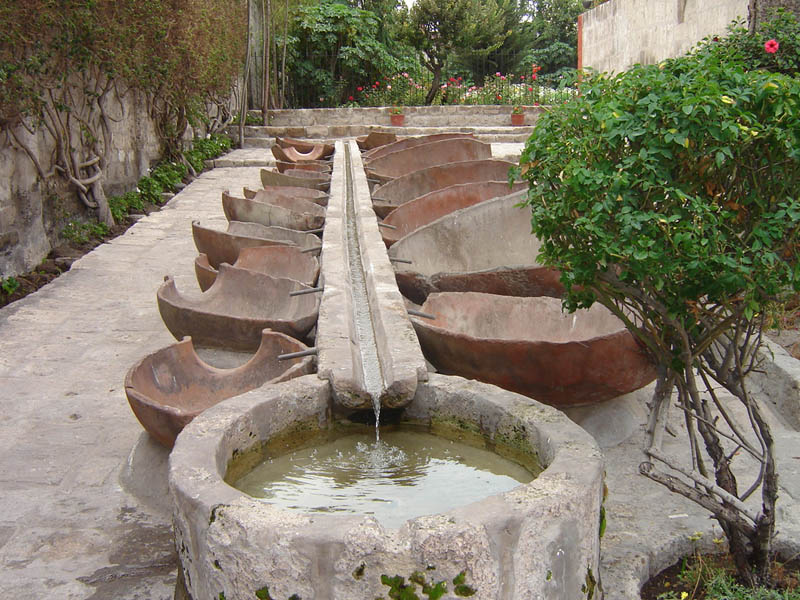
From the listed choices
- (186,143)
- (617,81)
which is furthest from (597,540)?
(186,143)

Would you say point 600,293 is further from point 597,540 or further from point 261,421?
point 261,421

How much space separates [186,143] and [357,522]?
13891 mm

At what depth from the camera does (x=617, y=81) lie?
8.79 feet

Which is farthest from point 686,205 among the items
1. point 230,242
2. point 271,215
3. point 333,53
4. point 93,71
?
point 333,53

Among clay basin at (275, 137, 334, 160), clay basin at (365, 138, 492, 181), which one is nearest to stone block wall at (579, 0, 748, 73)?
clay basin at (365, 138, 492, 181)

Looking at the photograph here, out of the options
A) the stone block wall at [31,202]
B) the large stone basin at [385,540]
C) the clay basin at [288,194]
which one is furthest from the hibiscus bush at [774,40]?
the stone block wall at [31,202]

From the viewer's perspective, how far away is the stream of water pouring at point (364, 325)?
126 inches

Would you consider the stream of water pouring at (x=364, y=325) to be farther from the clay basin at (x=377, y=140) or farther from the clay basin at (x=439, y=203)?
the clay basin at (x=377, y=140)

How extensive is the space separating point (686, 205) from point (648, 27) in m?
13.8

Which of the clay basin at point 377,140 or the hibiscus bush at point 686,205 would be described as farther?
the clay basin at point 377,140

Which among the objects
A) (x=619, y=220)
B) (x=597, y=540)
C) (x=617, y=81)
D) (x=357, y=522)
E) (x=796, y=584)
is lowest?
(x=796, y=584)

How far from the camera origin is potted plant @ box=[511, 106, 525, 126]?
60.8ft

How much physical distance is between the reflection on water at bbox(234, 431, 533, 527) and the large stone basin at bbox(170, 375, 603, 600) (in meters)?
0.23

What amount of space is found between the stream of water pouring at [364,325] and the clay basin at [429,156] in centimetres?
432
